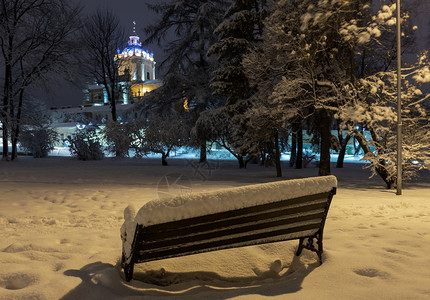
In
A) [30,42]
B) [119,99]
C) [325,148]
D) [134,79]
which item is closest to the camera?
[325,148]

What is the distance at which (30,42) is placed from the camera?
23.3 m

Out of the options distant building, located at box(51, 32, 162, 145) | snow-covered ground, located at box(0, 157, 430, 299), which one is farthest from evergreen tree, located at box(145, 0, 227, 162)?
snow-covered ground, located at box(0, 157, 430, 299)

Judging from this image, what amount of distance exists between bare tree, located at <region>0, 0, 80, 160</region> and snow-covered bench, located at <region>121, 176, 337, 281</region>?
23.3m

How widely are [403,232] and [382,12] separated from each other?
8547mm

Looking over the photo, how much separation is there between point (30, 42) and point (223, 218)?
26.0 metres

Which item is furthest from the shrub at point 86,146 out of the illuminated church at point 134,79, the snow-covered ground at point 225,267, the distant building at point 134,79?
the snow-covered ground at point 225,267

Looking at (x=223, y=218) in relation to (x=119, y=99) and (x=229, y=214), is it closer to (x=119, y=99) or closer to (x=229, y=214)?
(x=229, y=214)

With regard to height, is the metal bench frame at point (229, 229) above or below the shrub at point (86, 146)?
below

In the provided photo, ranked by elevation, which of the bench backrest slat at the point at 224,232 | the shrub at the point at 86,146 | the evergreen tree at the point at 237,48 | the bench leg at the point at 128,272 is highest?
the evergreen tree at the point at 237,48

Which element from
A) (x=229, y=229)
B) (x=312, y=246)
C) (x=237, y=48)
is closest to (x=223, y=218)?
(x=229, y=229)

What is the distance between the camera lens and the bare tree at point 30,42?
22156 millimetres

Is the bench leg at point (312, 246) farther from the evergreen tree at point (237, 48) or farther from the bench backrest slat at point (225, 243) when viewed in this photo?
the evergreen tree at point (237, 48)

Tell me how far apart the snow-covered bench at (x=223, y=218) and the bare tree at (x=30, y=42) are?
23.3 metres

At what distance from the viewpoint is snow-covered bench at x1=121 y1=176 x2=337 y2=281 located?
284cm
